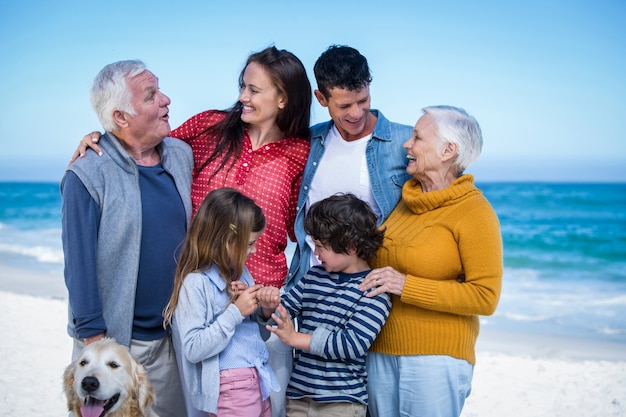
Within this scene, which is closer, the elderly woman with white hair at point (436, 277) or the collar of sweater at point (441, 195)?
the elderly woman with white hair at point (436, 277)

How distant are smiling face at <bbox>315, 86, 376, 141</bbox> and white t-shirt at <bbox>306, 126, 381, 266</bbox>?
0.17ft

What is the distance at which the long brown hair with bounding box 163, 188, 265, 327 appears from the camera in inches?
113

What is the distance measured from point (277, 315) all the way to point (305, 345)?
0.58ft

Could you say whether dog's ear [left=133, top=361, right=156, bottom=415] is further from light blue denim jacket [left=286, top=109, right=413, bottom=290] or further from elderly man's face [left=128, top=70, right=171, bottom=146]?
elderly man's face [left=128, top=70, right=171, bottom=146]

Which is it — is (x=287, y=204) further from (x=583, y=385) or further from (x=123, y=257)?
(x=583, y=385)

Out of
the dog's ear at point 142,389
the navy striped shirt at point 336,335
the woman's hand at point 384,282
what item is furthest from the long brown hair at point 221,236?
the woman's hand at point 384,282

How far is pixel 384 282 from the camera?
2.94m

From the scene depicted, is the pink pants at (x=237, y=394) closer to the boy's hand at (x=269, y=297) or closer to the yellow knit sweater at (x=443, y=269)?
the boy's hand at (x=269, y=297)

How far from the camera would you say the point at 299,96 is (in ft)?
12.1

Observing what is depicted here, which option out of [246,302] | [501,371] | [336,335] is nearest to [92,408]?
[246,302]

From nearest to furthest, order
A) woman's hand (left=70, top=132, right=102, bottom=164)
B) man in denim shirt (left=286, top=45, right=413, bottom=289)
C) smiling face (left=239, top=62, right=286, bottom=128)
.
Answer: woman's hand (left=70, top=132, right=102, bottom=164) < man in denim shirt (left=286, top=45, right=413, bottom=289) < smiling face (left=239, top=62, right=286, bottom=128)

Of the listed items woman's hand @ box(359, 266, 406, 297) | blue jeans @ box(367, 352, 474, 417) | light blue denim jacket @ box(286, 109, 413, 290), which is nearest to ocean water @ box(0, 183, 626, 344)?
light blue denim jacket @ box(286, 109, 413, 290)

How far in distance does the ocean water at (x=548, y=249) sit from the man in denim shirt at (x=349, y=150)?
696cm

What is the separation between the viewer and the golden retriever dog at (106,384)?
272cm
